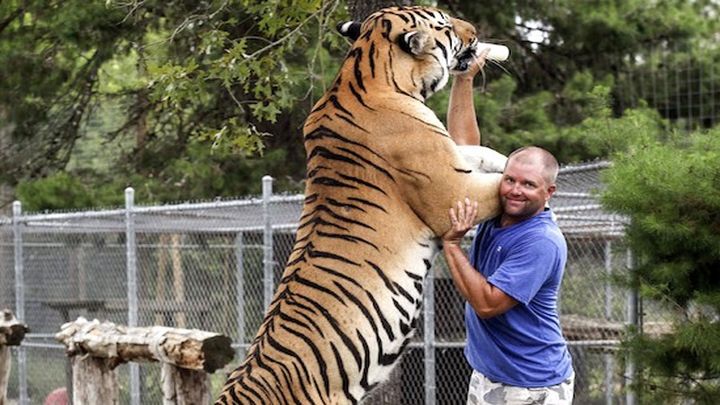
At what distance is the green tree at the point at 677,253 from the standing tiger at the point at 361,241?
1515 millimetres

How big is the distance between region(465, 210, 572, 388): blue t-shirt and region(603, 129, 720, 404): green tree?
1588 millimetres

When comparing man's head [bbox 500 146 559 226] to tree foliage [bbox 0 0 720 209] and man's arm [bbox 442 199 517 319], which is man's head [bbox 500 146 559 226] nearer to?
man's arm [bbox 442 199 517 319]

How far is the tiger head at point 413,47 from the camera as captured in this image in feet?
17.7

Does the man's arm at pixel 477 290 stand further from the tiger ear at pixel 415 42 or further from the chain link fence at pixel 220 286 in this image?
the chain link fence at pixel 220 286

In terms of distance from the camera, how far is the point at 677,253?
6.68 meters

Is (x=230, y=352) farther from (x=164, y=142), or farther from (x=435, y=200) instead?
(x=164, y=142)

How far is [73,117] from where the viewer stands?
15.2 meters

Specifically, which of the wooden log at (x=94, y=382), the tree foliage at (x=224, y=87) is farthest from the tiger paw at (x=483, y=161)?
the tree foliage at (x=224, y=87)

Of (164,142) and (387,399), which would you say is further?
(164,142)

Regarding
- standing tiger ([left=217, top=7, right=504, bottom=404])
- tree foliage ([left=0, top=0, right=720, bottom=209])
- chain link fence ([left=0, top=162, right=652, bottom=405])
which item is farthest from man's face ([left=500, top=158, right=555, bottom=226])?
tree foliage ([left=0, top=0, right=720, bottom=209])

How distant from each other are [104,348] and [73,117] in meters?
7.45

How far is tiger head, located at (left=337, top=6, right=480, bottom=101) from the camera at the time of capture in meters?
5.39

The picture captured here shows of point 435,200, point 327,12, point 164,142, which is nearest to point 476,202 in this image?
point 435,200

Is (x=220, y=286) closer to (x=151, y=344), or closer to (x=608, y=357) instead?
(x=608, y=357)
